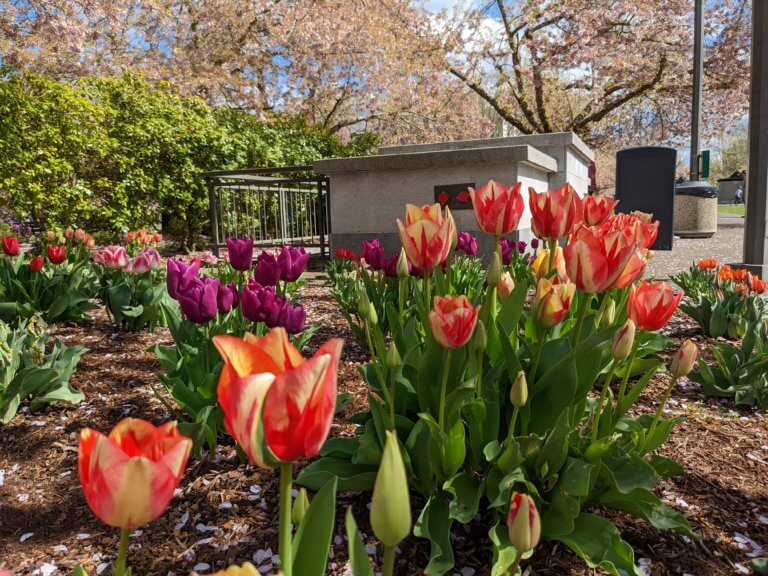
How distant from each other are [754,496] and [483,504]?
89cm

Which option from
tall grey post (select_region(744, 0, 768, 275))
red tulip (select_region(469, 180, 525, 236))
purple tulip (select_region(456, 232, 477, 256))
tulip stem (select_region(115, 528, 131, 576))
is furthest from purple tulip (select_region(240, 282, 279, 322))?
tall grey post (select_region(744, 0, 768, 275))

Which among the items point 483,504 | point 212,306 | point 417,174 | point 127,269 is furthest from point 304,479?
point 417,174

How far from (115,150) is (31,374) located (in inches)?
276

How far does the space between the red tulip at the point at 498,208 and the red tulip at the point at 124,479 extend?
1182mm

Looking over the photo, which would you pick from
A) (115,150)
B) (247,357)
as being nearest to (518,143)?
(115,150)

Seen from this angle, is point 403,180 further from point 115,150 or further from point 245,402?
point 245,402

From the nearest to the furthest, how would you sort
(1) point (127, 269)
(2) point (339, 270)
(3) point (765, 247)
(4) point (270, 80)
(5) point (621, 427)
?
(5) point (621, 427), (1) point (127, 269), (2) point (339, 270), (3) point (765, 247), (4) point (270, 80)

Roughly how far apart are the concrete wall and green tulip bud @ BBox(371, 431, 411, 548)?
573cm

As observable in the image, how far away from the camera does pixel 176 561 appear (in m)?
1.46

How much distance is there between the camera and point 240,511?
65.7 inches

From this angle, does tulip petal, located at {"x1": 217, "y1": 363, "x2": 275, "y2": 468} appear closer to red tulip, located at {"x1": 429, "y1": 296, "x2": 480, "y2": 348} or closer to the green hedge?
red tulip, located at {"x1": 429, "y1": 296, "x2": 480, "y2": 348}

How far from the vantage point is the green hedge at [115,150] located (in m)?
7.02

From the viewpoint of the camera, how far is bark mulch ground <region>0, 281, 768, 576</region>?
1451 millimetres

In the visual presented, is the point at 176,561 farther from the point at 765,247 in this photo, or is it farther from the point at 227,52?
the point at 227,52
